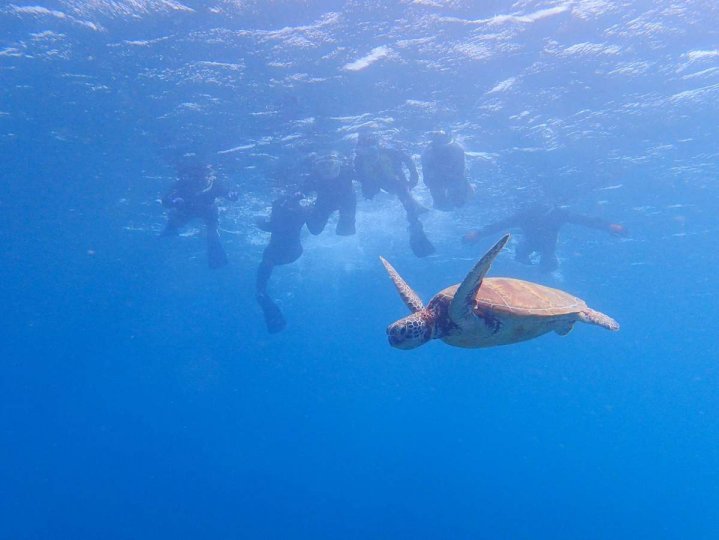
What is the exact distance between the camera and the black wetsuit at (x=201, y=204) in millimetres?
16672

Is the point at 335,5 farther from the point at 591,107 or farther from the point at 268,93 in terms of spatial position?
the point at 591,107

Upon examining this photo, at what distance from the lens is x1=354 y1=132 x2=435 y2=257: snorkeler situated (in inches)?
595

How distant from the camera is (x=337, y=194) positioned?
16.7 m

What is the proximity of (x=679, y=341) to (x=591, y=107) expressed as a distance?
5515cm

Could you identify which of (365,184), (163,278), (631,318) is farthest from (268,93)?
(631,318)

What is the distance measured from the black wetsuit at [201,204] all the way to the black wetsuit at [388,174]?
5.23m

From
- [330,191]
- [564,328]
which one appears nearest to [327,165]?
[330,191]

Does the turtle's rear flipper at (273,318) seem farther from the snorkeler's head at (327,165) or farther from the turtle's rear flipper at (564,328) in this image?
the turtle's rear flipper at (564,328)

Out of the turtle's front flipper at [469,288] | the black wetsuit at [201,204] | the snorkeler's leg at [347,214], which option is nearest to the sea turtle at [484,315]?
the turtle's front flipper at [469,288]

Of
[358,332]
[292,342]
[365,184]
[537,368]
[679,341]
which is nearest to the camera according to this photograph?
[365,184]

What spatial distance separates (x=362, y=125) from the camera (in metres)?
14.1

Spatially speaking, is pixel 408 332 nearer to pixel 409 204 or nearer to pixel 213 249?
pixel 409 204

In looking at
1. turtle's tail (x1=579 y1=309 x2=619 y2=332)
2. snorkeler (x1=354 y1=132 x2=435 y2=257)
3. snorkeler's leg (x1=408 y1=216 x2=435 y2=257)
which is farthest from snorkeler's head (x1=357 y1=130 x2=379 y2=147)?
turtle's tail (x1=579 y1=309 x2=619 y2=332)

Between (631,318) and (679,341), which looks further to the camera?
(679,341)
